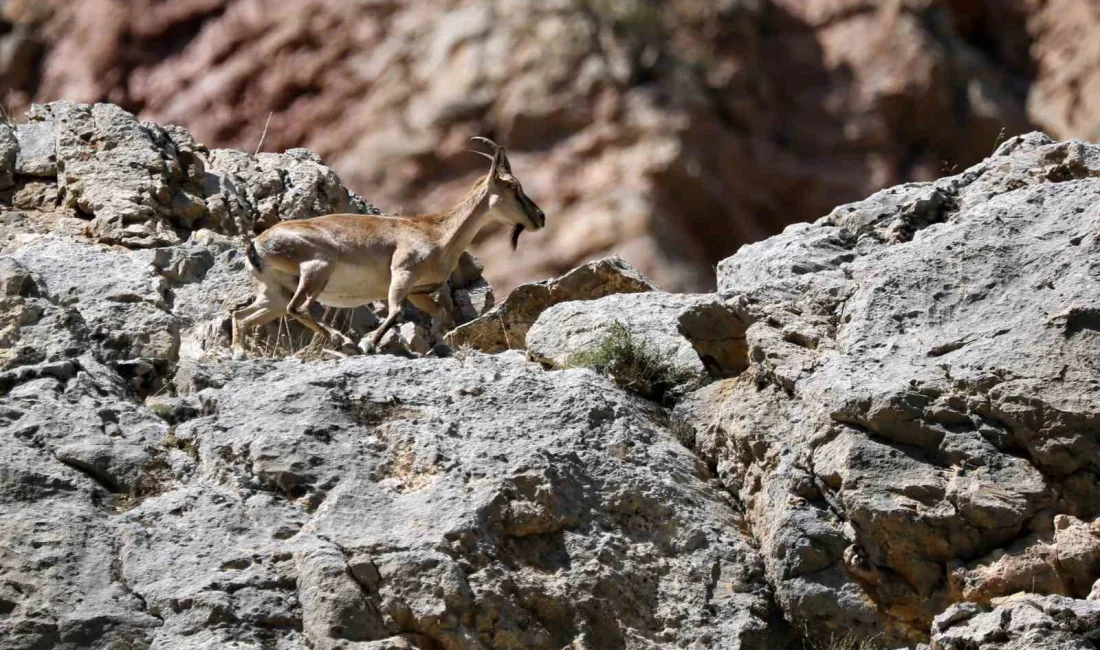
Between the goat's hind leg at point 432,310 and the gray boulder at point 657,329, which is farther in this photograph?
the goat's hind leg at point 432,310

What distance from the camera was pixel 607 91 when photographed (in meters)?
29.8

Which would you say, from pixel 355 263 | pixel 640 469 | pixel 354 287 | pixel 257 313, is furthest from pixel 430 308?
pixel 640 469

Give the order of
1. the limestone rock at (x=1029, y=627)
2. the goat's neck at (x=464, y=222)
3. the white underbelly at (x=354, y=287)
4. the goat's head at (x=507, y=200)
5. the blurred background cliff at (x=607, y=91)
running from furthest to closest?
the blurred background cliff at (x=607, y=91), the goat's head at (x=507, y=200), the goat's neck at (x=464, y=222), the white underbelly at (x=354, y=287), the limestone rock at (x=1029, y=627)

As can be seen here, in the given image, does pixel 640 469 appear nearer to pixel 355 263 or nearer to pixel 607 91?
pixel 355 263

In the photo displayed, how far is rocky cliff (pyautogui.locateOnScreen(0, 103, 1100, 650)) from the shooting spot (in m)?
8.16

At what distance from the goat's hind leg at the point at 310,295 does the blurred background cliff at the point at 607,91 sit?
14.4 meters

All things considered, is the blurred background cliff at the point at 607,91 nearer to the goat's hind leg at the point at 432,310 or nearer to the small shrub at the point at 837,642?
the goat's hind leg at the point at 432,310

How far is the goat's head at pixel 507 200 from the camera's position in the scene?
48.5ft

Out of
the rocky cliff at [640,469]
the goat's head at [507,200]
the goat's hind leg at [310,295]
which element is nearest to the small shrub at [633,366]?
the rocky cliff at [640,469]

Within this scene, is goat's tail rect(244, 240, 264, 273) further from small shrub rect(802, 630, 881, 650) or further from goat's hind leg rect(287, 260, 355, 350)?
small shrub rect(802, 630, 881, 650)

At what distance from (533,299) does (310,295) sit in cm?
164

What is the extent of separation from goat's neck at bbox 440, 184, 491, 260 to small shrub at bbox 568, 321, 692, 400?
140 inches

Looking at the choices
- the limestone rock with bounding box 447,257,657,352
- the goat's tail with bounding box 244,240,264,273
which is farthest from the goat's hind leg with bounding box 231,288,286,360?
the limestone rock with bounding box 447,257,657,352

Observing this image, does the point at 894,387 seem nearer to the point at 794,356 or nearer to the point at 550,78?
the point at 794,356
